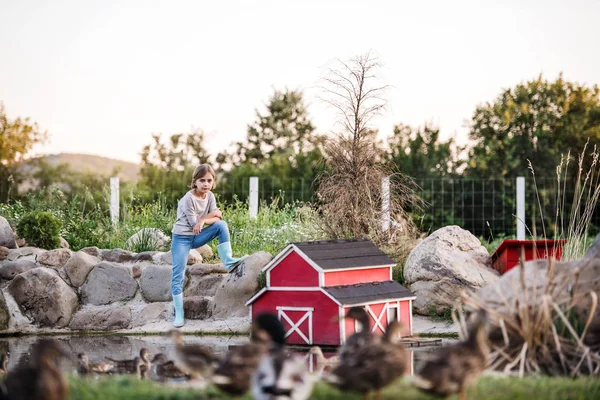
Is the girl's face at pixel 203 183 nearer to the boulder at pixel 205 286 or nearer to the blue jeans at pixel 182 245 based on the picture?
the blue jeans at pixel 182 245

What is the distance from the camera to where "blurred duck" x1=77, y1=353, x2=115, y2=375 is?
27.2 feet

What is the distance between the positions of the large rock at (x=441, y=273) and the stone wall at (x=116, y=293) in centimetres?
229

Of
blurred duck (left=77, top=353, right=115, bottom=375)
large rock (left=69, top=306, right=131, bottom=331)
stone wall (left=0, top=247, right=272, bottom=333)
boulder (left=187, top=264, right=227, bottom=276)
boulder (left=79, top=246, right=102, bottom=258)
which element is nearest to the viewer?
blurred duck (left=77, top=353, right=115, bottom=375)

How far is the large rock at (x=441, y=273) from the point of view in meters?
12.9

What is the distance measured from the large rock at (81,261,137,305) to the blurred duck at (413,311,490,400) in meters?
9.02

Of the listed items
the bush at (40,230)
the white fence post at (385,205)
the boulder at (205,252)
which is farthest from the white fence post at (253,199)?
the white fence post at (385,205)

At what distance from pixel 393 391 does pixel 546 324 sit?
1989 mm

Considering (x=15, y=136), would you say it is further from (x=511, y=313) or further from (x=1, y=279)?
(x=511, y=313)

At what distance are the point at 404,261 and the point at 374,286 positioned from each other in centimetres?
257

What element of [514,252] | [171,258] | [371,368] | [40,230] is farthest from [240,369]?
[40,230]

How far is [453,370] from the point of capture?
18.7ft

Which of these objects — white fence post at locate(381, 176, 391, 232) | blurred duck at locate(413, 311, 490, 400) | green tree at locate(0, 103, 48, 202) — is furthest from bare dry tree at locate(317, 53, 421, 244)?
green tree at locate(0, 103, 48, 202)

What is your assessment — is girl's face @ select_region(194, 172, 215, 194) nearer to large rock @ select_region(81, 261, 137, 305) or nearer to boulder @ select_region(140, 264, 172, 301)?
boulder @ select_region(140, 264, 172, 301)

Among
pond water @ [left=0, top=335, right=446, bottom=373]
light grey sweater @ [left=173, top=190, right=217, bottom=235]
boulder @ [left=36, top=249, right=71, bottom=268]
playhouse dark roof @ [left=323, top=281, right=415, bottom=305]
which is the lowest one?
pond water @ [left=0, top=335, right=446, bottom=373]
